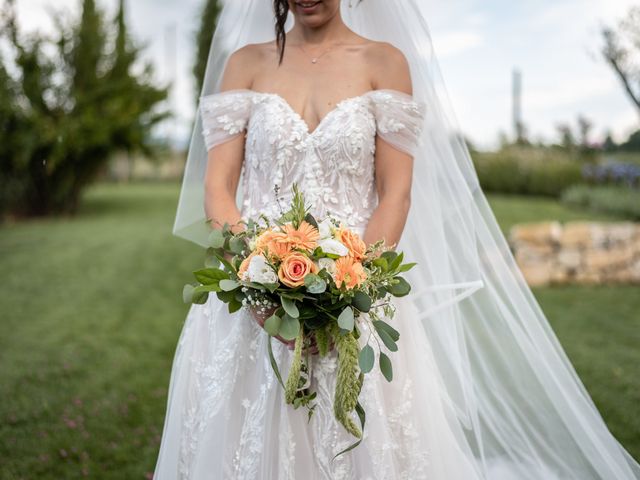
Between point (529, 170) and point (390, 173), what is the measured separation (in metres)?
16.5

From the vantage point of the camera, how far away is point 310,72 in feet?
8.37

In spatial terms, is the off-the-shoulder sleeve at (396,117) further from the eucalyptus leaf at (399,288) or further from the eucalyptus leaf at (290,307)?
the eucalyptus leaf at (290,307)

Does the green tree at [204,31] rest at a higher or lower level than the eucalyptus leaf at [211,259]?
higher

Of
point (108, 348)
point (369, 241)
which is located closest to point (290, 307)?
point (369, 241)

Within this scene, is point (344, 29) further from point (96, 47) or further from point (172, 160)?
point (172, 160)

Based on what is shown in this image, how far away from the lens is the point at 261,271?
190 cm

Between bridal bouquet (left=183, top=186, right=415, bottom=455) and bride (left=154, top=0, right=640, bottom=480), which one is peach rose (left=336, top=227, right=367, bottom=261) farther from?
bride (left=154, top=0, right=640, bottom=480)

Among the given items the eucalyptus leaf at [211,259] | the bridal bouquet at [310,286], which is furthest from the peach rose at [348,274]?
the eucalyptus leaf at [211,259]

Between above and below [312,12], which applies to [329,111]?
below

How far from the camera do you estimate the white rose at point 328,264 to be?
1898mm

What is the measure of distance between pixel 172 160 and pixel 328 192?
3306 centimetres

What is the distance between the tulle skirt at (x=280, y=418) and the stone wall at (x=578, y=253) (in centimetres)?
641

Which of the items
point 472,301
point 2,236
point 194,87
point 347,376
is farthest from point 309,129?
point 194,87

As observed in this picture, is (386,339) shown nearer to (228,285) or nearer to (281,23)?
(228,285)
